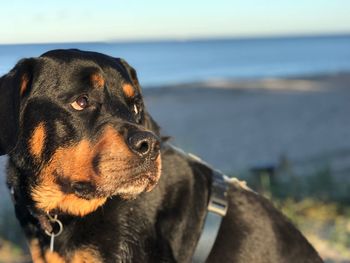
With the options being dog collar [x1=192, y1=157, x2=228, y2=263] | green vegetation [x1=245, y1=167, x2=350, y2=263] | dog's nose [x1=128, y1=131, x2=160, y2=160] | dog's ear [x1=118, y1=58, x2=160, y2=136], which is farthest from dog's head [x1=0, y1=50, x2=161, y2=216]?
green vegetation [x1=245, y1=167, x2=350, y2=263]

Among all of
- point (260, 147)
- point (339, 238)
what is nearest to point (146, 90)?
point (260, 147)

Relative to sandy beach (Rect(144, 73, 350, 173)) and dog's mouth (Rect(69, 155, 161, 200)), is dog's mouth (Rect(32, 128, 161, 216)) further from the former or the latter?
→ sandy beach (Rect(144, 73, 350, 173))

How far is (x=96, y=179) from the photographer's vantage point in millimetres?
4105

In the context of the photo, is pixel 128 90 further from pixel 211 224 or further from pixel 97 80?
pixel 211 224

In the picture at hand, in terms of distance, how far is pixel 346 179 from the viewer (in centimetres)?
950

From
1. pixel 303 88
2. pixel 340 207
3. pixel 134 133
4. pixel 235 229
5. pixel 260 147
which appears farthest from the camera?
pixel 303 88

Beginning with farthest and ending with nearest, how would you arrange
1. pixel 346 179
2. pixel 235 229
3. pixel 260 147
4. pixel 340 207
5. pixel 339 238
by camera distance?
pixel 260 147, pixel 346 179, pixel 340 207, pixel 339 238, pixel 235 229

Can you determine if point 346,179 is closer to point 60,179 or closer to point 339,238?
point 339,238

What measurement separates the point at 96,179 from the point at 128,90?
0.81m

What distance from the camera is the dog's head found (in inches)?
161

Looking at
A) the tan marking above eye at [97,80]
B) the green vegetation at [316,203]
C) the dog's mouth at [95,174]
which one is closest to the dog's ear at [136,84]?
the tan marking above eye at [97,80]

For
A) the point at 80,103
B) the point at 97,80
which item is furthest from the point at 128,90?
the point at 80,103

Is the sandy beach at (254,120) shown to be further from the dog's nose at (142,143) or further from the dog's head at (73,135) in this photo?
the dog's nose at (142,143)

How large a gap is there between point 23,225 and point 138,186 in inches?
36.0
